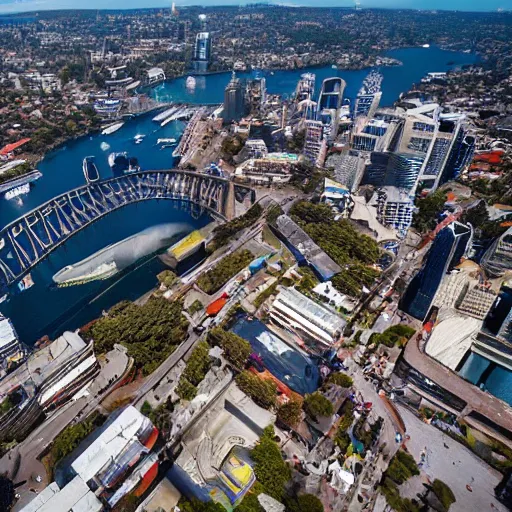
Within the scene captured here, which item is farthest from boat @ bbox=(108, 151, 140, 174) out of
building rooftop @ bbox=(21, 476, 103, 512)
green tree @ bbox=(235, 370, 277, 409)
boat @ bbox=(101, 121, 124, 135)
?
building rooftop @ bbox=(21, 476, 103, 512)

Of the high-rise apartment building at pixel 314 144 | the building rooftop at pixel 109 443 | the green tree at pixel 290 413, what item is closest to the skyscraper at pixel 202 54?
the high-rise apartment building at pixel 314 144

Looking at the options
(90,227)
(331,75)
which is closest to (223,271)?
(90,227)

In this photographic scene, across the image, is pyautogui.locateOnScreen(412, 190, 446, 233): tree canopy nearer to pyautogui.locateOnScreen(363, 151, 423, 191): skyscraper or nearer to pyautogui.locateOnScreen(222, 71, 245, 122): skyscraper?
pyautogui.locateOnScreen(363, 151, 423, 191): skyscraper

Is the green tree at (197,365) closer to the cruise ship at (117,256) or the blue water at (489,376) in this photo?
the cruise ship at (117,256)

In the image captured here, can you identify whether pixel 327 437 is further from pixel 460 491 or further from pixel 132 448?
pixel 132 448

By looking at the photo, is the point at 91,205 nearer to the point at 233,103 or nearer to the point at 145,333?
the point at 145,333
